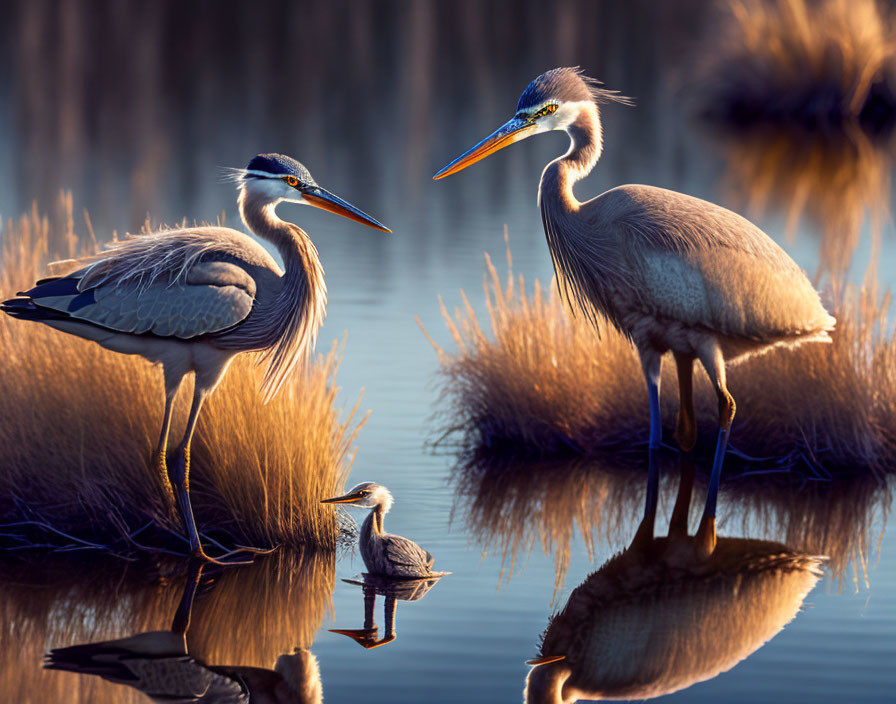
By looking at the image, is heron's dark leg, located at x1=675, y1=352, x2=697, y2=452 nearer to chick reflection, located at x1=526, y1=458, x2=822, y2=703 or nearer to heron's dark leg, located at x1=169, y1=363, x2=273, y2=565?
chick reflection, located at x1=526, y1=458, x2=822, y2=703

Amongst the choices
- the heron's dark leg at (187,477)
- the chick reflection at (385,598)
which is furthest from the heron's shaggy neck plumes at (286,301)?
the chick reflection at (385,598)

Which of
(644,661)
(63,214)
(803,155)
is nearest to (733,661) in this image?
(644,661)

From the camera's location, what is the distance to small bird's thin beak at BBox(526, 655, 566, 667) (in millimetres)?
5426

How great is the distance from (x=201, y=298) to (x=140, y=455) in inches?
34.3

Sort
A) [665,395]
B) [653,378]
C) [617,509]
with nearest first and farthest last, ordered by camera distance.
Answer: [617,509]
[653,378]
[665,395]

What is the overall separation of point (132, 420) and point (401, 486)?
1522mm

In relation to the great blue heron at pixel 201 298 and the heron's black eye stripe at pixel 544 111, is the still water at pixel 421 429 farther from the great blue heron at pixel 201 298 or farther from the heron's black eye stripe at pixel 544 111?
the heron's black eye stripe at pixel 544 111

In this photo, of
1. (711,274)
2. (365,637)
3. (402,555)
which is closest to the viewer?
(365,637)

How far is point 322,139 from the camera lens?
74.5 ft

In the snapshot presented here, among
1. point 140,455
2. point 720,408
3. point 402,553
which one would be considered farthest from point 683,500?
point 140,455

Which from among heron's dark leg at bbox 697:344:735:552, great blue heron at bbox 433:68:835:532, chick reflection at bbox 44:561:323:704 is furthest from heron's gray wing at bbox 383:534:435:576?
heron's dark leg at bbox 697:344:735:552

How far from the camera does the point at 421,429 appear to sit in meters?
8.85

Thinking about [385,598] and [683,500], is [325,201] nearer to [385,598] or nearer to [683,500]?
[385,598]

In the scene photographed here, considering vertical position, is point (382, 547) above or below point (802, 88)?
below
